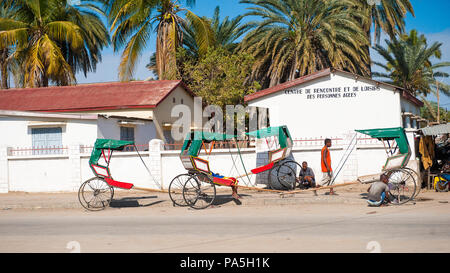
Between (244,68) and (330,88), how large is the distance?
6.91 meters

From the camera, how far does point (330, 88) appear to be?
19.8 metres

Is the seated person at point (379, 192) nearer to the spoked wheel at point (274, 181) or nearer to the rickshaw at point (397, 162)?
the rickshaw at point (397, 162)

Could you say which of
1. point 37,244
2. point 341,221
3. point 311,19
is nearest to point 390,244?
point 341,221

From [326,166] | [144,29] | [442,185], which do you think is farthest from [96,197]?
[144,29]

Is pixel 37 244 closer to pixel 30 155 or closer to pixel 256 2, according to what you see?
pixel 30 155

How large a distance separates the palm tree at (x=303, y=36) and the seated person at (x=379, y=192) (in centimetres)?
1530

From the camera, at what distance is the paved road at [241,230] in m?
7.32

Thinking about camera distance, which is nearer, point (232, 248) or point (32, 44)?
point (232, 248)

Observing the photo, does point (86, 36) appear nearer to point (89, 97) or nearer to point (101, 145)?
point (89, 97)

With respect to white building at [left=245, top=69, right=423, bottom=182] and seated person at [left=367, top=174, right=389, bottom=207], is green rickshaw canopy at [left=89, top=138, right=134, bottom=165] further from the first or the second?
white building at [left=245, top=69, right=423, bottom=182]

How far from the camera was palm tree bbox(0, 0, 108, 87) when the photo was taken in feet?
96.8

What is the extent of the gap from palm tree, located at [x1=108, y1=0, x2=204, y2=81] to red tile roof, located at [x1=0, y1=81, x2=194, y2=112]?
268 cm

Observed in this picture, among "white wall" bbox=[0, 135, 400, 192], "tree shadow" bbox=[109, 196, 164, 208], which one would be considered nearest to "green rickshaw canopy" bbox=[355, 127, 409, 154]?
"white wall" bbox=[0, 135, 400, 192]

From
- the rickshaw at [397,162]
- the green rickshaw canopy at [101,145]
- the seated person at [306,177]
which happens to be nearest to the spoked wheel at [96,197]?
the green rickshaw canopy at [101,145]
